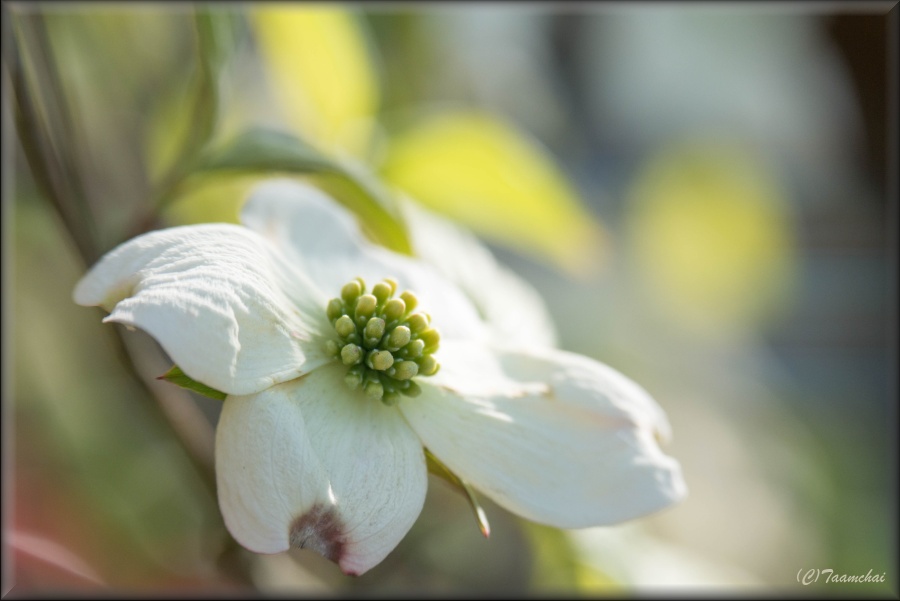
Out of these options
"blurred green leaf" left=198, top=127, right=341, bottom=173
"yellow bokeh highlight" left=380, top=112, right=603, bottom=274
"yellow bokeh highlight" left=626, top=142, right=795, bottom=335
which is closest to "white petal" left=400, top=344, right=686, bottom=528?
"blurred green leaf" left=198, top=127, right=341, bottom=173

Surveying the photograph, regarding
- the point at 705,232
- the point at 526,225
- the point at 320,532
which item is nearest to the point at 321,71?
the point at 526,225

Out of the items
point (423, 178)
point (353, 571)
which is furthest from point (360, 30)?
point (353, 571)

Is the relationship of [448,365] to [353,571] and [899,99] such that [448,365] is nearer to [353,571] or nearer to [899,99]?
[353,571]

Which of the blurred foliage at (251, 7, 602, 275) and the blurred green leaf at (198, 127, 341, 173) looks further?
the blurred foliage at (251, 7, 602, 275)

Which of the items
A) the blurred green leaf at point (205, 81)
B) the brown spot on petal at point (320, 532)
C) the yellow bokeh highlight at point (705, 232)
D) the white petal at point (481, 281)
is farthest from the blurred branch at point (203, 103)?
the yellow bokeh highlight at point (705, 232)

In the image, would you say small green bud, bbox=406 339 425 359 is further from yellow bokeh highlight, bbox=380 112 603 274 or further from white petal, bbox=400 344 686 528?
yellow bokeh highlight, bbox=380 112 603 274

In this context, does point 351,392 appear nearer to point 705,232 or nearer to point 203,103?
point 203,103

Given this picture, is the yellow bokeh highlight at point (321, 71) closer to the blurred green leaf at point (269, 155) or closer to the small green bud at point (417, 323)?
the blurred green leaf at point (269, 155)
